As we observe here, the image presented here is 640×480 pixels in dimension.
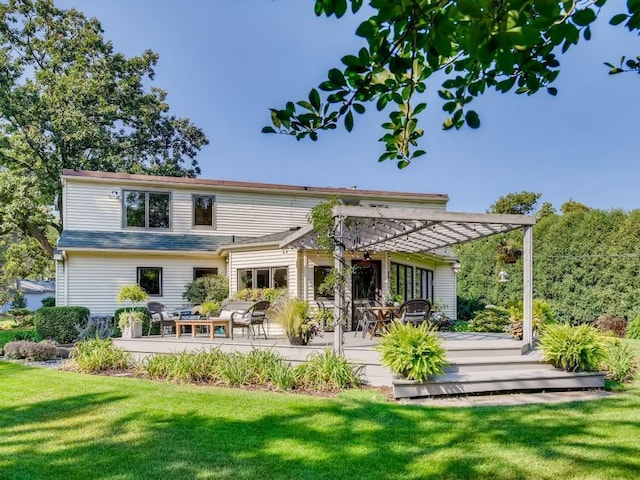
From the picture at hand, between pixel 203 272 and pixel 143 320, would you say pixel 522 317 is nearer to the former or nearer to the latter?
pixel 143 320

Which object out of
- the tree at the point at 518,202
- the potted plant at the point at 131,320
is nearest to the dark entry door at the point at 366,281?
the potted plant at the point at 131,320

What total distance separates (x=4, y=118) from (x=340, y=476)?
24.5 meters

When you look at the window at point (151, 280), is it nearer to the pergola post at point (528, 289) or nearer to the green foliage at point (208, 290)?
the green foliage at point (208, 290)

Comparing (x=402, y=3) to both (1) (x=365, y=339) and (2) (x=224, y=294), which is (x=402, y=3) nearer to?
(1) (x=365, y=339)

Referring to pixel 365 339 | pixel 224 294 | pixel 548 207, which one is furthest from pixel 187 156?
pixel 548 207

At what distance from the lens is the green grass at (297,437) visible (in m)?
4.20

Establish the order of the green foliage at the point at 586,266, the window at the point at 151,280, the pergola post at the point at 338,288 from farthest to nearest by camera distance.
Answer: the window at the point at 151,280, the green foliage at the point at 586,266, the pergola post at the point at 338,288

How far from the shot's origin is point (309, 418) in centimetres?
571

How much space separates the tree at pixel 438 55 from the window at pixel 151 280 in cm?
1516

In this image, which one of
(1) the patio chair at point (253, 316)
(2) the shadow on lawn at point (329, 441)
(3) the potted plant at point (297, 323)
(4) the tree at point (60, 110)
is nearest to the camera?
(2) the shadow on lawn at point (329, 441)

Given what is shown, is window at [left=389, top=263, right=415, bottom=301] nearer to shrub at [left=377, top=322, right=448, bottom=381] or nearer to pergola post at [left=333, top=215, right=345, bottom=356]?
pergola post at [left=333, top=215, right=345, bottom=356]

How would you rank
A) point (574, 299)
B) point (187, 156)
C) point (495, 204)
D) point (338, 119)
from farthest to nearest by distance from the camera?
1. point (495, 204)
2. point (187, 156)
3. point (574, 299)
4. point (338, 119)

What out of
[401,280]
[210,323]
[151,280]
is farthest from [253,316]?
[151,280]

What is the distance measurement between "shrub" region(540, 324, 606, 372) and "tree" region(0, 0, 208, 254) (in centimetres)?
2105
